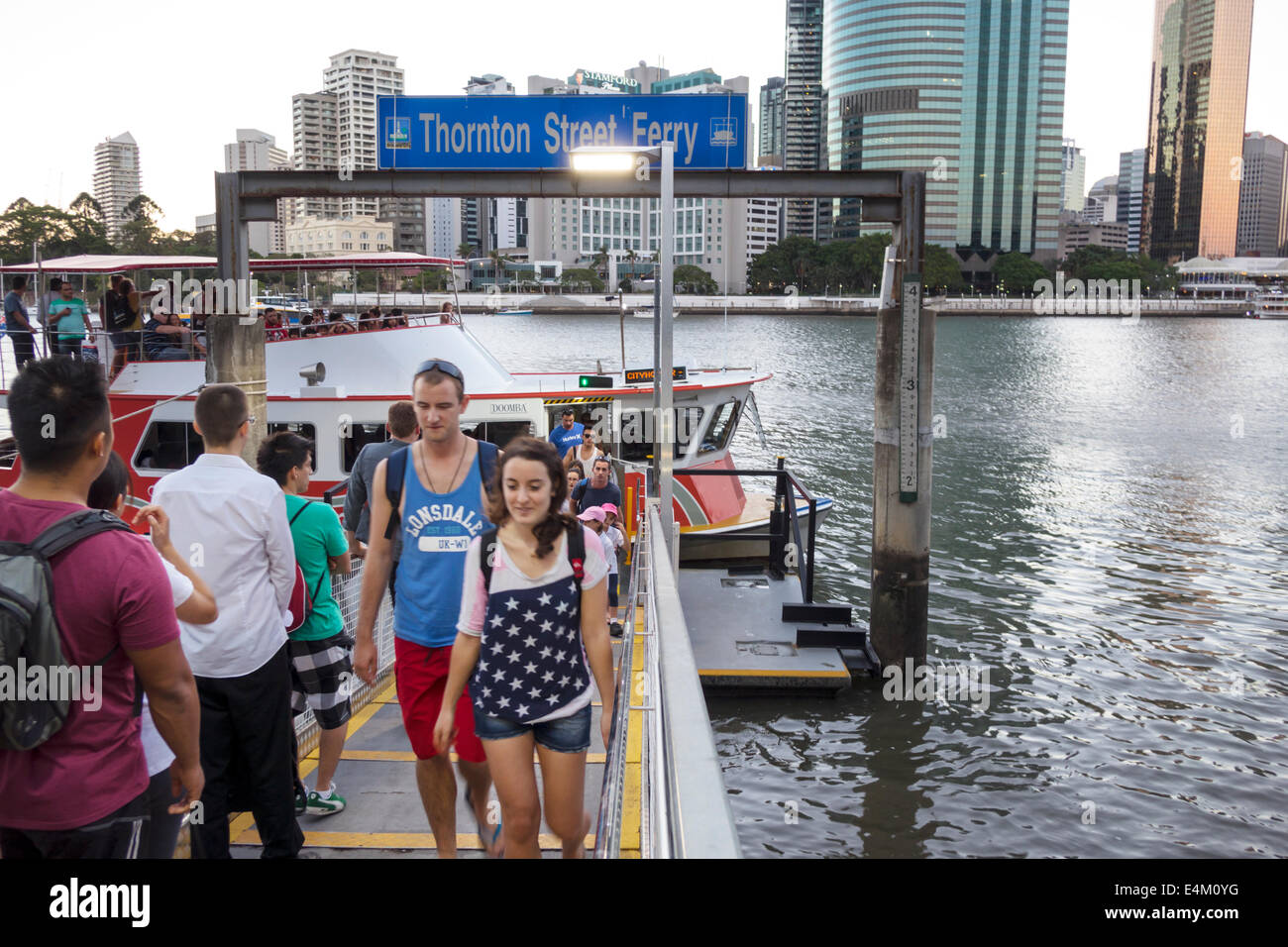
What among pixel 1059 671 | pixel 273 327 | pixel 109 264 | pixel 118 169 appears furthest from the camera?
pixel 118 169

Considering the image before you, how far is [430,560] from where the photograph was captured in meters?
4.43

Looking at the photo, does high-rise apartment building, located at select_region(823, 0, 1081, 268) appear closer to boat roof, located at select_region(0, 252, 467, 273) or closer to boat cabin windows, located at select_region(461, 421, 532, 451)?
boat roof, located at select_region(0, 252, 467, 273)

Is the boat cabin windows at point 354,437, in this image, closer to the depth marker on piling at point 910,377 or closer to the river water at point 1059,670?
the river water at point 1059,670

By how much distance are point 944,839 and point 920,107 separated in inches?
7825

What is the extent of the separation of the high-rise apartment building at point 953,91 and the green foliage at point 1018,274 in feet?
55.9

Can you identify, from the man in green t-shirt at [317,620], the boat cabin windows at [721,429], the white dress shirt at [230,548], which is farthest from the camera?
the boat cabin windows at [721,429]

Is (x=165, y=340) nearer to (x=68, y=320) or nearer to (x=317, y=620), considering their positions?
(x=68, y=320)

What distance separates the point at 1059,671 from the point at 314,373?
Answer: 12302 millimetres

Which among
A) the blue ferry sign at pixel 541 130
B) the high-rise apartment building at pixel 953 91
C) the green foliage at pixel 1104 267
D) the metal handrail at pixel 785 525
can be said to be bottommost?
the metal handrail at pixel 785 525

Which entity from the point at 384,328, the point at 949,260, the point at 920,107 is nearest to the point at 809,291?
the point at 949,260

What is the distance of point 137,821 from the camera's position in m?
3.18

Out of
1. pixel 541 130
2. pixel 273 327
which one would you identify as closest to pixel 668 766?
pixel 541 130

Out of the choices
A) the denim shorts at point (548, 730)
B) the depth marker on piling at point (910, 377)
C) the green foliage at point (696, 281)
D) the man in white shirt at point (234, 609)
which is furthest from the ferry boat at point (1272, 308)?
the man in white shirt at point (234, 609)

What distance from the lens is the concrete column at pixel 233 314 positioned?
12.5 m
